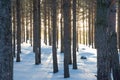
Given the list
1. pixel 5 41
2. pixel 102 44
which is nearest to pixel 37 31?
pixel 102 44

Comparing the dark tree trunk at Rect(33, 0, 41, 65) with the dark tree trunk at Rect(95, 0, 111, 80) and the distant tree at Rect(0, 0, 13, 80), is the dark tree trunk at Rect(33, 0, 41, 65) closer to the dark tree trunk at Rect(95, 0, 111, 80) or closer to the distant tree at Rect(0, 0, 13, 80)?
the dark tree trunk at Rect(95, 0, 111, 80)

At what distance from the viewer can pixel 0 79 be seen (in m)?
6.61

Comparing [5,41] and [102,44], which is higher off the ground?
[5,41]

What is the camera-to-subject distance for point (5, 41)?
21.5 feet

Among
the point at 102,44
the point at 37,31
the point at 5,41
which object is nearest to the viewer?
the point at 5,41


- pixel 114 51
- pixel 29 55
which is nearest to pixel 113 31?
pixel 114 51

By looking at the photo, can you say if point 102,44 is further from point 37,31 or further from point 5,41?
point 37,31

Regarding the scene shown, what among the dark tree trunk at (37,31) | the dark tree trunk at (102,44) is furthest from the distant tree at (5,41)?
the dark tree trunk at (37,31)

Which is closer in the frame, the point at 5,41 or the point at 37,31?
the point at 5,41

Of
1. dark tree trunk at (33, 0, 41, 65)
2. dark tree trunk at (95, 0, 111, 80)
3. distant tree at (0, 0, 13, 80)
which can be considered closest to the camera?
distant tree at (0, 0, 13, 80)

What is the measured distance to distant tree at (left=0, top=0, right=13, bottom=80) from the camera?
6547 mm

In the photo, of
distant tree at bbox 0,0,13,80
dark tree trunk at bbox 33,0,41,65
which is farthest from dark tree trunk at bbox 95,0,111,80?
dark tree trunk at bbox 33,0,41,65

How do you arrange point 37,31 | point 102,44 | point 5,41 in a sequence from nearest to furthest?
point 5,41 → point 102,44 → point 37,31

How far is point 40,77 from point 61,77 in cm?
125
